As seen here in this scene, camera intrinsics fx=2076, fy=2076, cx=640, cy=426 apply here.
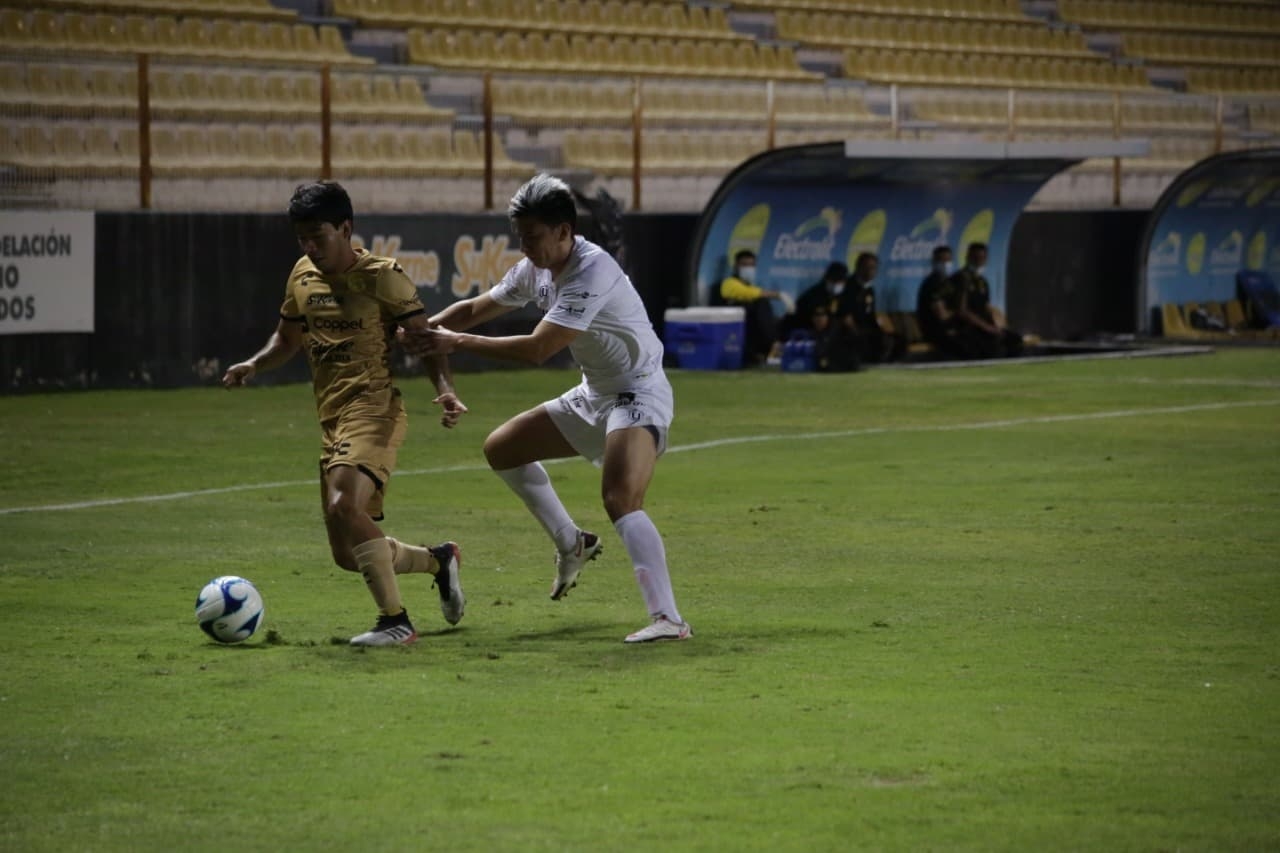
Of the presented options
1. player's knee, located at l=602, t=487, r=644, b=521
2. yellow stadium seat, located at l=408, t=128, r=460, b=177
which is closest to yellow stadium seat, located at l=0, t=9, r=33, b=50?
yellow stadium seat, located at l=408, t=128, r=460, b=177

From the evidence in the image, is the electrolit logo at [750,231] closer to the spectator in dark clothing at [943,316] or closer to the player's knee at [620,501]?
the spectator in dark clothing at [943,316]

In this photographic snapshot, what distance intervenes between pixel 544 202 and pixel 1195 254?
24.0 metres

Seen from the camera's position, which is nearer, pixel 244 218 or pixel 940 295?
pixel 244 218

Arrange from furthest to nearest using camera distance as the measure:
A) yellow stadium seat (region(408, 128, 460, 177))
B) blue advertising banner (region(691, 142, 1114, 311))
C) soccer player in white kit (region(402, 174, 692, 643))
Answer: blue advertising banner (region(691, 142, 1114, 311))
yellow stadium seat (region(408, 128, 460, 177))
soccer player in white kit (region(402, 174, 692, 643))

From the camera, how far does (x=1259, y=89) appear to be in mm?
37438

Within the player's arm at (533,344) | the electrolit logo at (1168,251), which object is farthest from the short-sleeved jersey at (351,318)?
the electrolit logo at (1168,251)

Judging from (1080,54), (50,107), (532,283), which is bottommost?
(532,283)

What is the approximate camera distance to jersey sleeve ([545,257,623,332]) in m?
7.80

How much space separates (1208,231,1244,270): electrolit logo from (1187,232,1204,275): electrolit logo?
0.21 m

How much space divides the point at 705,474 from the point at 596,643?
236 inches

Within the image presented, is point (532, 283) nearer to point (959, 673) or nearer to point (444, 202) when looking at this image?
point (959, 673)

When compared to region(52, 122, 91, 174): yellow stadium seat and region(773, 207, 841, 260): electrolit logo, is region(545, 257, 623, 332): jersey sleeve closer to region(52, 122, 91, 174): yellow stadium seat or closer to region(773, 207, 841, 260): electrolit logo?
region(52, 122, 91, 174): yellow stadium seat

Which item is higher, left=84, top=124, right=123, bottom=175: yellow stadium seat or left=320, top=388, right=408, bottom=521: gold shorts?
left=84, top=124, right=123, bottom=175: yellow stadium seat

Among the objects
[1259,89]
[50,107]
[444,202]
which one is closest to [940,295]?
[444,202]
